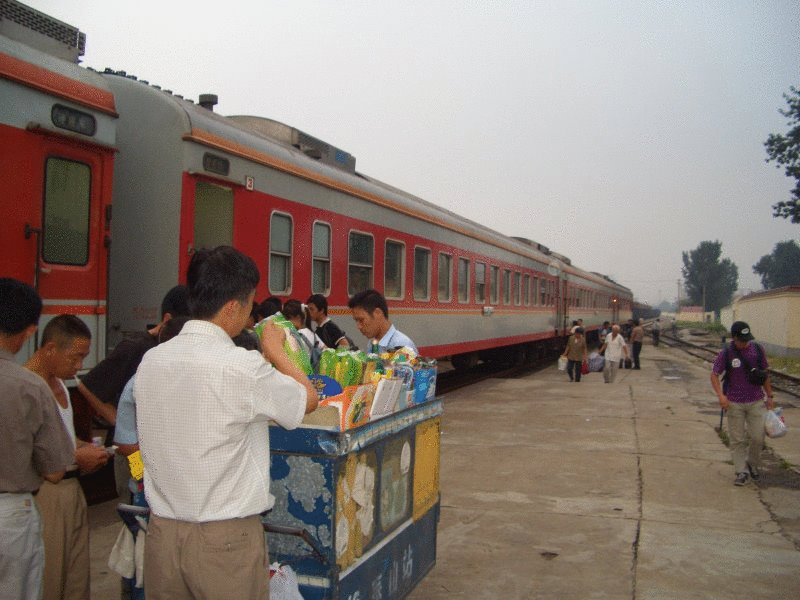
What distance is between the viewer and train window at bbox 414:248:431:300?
12789mm

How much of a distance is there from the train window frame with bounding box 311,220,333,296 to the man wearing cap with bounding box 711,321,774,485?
14.4 feet

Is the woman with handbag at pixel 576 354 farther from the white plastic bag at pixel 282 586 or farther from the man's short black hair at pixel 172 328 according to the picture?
the white plastic bag at pixel 282 586

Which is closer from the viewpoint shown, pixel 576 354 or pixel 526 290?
pixel 576 354

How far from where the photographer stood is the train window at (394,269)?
11.6 metres

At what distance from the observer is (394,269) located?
39.2ft

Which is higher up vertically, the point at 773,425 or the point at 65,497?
the point at 65,497

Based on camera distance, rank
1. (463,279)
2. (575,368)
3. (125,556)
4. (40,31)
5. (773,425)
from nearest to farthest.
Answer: (125,556) < (40,31) < (773,425) < (463,279) < (575,368)

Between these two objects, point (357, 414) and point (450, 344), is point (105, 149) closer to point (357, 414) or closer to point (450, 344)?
point (357, 414)

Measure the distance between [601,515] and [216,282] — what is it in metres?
4.94

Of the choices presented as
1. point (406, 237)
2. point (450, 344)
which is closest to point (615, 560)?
point (406, 237)

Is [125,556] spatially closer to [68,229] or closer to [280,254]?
Result: [68,229]

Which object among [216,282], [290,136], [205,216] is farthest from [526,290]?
[216,282]

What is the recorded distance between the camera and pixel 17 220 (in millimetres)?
5766

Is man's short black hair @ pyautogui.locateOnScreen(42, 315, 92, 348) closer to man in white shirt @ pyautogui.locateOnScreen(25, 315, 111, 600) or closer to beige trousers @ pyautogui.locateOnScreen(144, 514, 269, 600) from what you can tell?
man in white shirt @ pyautogui.locateOnScreen(25, 315, 111, 600)
